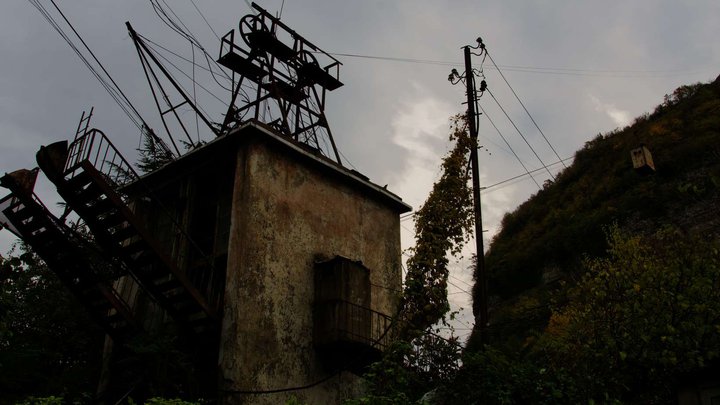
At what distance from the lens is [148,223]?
16.6 m

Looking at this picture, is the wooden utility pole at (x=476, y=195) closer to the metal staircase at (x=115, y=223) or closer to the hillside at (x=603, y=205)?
the metal staircase at (x=115, y=223)

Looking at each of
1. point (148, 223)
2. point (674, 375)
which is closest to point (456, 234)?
point (674, 375)

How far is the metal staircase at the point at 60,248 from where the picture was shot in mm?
13159

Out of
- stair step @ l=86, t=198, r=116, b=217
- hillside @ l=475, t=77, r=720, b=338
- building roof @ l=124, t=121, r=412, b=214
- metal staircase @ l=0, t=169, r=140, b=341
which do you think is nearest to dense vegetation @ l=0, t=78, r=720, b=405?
metal staircase @ l=0, t=169, r=140, b=341

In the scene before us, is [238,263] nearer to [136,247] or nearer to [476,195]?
[136,247]

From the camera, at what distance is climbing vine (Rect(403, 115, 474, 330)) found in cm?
1427

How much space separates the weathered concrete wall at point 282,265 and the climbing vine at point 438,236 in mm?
2004

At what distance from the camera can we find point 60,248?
13602mm

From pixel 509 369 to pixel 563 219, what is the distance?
115ft

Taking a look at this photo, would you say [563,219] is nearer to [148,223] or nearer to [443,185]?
[443,185]

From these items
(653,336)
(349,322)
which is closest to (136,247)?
(349,322)

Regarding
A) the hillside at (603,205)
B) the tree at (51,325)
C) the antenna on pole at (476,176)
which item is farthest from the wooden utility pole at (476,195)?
the hillside at (603,205)

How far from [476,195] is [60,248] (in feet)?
30.5

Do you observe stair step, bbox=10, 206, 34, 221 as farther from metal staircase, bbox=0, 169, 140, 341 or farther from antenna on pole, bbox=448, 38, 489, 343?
antenna on pole, bbox=448, 38, 489, 343
